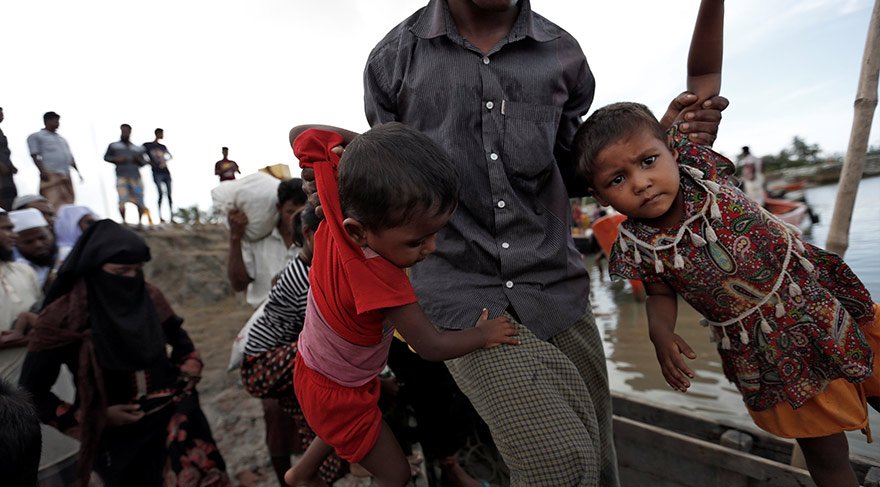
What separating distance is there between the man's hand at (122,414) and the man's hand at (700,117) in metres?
3.06

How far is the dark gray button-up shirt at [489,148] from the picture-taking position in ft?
5.22

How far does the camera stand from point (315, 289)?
1.63m

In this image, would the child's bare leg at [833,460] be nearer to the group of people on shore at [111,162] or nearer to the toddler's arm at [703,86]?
the toddler's arm at [703,86]

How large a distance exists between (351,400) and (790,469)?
74.3 inches

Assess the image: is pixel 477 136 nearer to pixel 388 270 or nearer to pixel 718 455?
pixel 388 270

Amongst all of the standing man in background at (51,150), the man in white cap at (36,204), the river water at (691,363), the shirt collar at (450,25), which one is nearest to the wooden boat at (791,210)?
the river water at (691,363)

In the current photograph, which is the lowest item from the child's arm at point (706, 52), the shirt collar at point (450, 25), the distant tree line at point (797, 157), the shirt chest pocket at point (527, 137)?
the distant tree line at point (797, 157)

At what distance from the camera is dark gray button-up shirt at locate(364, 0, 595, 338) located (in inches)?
62.6

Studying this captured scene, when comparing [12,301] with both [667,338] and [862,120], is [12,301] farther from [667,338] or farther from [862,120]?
[862,120]

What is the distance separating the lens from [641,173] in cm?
160

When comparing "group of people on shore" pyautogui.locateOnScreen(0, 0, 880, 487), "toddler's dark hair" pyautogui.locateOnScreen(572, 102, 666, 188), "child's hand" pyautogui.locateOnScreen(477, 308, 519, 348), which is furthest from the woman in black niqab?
"toddler's dark hair" pyautogui.locateOnScreen(572, 102, 666, 188)

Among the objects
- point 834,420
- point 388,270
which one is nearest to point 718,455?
point 834,420

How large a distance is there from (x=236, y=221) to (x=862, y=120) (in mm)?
3589

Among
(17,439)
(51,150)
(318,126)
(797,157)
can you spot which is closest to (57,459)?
(17,439)
